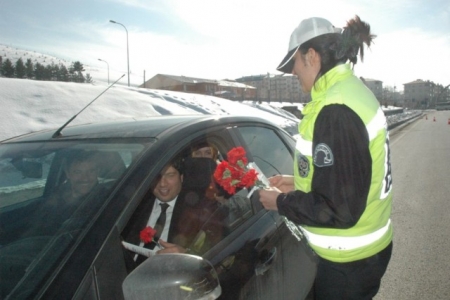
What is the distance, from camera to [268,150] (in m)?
2.93

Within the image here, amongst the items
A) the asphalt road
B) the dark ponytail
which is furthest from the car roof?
the asphalt road

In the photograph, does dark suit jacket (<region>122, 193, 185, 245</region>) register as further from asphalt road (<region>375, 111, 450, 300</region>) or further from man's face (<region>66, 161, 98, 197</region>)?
asphalt road (<region>375, 111, 450, 300</region>)

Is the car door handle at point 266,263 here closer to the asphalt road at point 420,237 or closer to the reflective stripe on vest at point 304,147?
the reflective stripe on vest at point 304,147

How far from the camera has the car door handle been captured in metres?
1.95

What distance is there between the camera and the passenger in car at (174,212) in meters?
2.02

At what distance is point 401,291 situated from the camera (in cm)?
342

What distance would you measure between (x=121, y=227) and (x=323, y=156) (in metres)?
0.84

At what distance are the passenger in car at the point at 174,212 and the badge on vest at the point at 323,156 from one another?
2.43 ft

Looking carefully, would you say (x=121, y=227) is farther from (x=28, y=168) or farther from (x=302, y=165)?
(x=28, y=168)

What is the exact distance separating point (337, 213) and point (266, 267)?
2.25ft

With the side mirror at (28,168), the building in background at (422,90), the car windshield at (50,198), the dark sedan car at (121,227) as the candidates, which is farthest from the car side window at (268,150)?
the building in background at (422,90)

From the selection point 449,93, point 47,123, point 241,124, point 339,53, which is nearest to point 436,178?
point 241,124

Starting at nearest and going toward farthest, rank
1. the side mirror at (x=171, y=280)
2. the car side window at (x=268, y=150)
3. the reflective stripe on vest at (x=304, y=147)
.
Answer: the side mirror at (x=171, y=280) → the reflective stripe on vest at (x=304, y=147) → the car side window at (x=268, y=150)

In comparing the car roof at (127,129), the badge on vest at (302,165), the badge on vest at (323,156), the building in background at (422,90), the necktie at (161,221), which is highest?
the building in background at (422,90)
